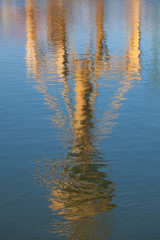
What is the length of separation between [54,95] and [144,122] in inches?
154

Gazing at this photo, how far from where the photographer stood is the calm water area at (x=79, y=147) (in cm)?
708

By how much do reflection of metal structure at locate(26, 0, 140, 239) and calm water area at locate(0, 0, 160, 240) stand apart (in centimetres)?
2

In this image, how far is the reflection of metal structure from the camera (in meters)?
7.32

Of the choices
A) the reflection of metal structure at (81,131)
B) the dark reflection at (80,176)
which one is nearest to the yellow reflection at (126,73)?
the reflection of metal structure at (81,131)

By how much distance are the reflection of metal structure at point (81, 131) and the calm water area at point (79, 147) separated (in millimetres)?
17

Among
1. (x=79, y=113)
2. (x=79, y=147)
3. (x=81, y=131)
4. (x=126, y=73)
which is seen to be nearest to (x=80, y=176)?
(x=79, y=147)

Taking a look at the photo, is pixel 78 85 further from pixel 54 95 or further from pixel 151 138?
pixel 151 138

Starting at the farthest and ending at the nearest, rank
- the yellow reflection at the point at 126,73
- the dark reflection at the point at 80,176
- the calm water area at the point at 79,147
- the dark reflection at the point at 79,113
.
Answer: the yellow reflection at the point at 126,73 → the dark reflection at the point at 79,113 → the calm water area at the point at 79,147 → the dark reflection at the point at 80,176

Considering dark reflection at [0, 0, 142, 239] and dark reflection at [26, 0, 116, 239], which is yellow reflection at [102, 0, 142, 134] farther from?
dark reflection at [26, 0, 116, 239]

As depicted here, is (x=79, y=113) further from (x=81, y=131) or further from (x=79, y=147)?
(x=79, y=147)

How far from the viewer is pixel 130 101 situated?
47.8 feet

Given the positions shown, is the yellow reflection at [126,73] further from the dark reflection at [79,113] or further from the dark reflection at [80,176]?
the dark reflection at [80,176]

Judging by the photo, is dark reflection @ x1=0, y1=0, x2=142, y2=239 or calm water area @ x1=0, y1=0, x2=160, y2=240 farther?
dark reflection @ x1=0, y1=0, x2=142, y2=239

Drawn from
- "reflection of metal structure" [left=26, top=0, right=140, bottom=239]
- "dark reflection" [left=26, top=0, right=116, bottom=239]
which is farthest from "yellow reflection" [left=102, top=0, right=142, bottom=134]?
"dark reflection" [left=26, top=0, right=116, bottom=239]
